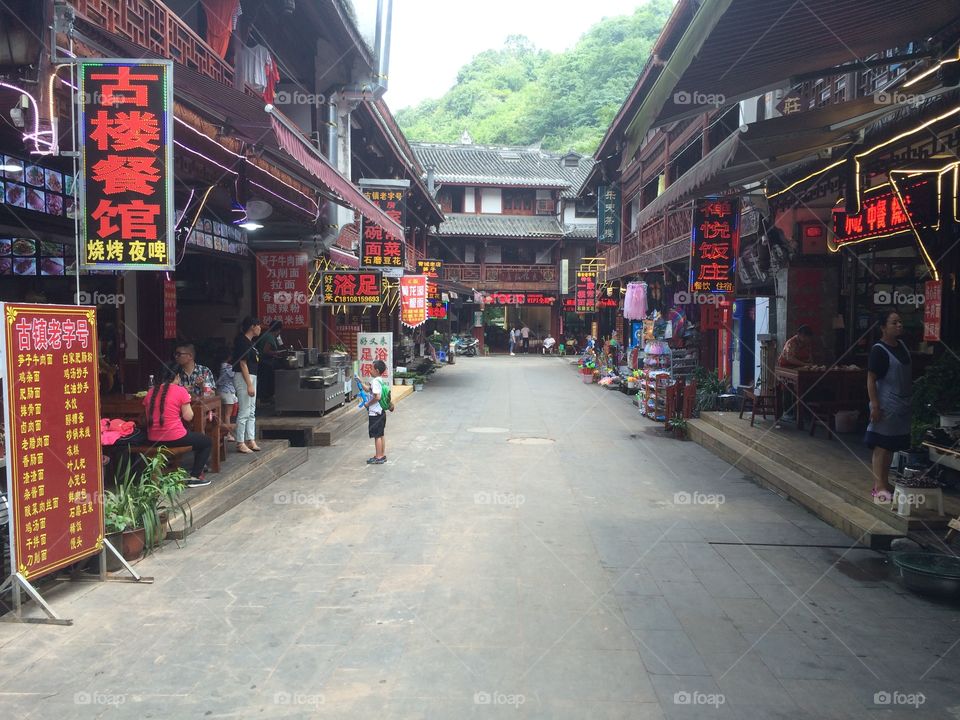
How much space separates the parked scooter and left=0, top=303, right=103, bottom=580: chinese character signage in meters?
34.2

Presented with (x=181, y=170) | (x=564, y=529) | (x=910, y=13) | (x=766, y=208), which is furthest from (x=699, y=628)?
(x=766, y=208)

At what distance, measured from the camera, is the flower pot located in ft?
18.4

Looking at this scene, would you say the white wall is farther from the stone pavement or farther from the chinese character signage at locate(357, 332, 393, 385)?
the stone pavement

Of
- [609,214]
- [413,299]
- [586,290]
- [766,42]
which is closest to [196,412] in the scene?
[766,42]

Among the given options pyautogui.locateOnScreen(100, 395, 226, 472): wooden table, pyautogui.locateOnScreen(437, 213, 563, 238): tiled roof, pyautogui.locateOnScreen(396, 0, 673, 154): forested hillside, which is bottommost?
pyautogui.locateOnScreen(100, 395, 226, 472): wooden table

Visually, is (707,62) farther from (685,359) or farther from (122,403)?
(685,359)

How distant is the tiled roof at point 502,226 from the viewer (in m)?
39.5

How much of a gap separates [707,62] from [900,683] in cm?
379

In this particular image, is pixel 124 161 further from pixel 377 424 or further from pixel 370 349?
pixel 370 349

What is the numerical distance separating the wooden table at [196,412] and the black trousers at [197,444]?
9.7 inches

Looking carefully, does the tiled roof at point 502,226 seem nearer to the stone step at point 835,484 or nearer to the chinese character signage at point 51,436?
the stone step at point 835,484

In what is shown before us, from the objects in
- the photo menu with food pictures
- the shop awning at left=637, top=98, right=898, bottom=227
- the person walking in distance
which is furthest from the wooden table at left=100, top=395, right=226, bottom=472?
the shop awning at left=637, top=98, right=898, bottom=227

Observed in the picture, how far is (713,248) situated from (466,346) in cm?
2742

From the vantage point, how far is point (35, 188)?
23.4 feet
